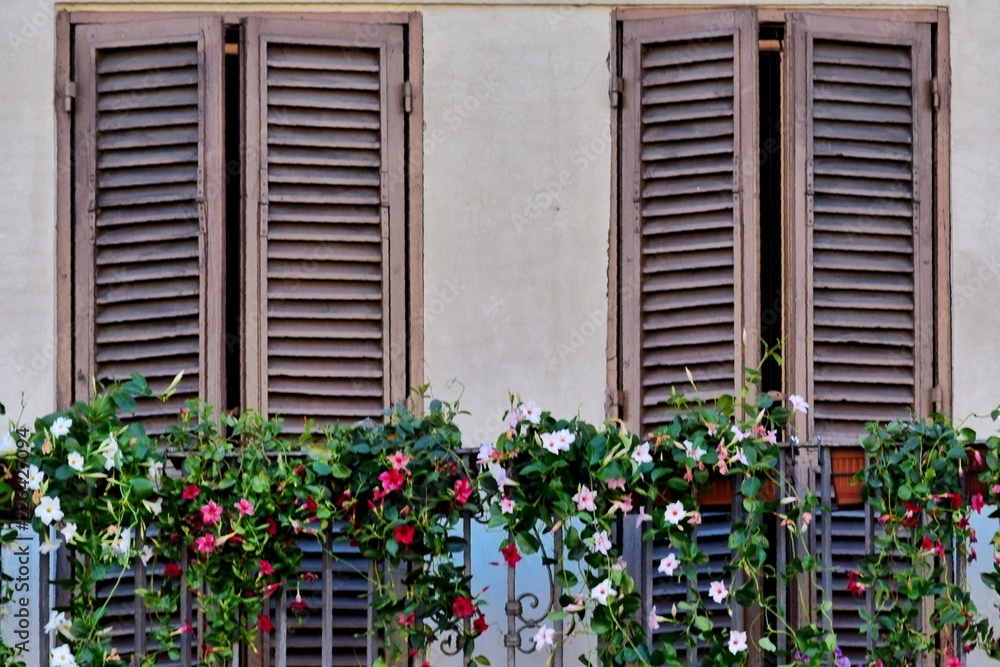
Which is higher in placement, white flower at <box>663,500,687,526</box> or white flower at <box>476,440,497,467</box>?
white flower at <box>476,440,497,467</box>

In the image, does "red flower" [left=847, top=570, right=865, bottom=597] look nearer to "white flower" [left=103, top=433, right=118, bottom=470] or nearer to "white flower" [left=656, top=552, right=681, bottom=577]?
"white flower" [left=656, top=552, right=681, bottom=577]

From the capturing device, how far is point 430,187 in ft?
23.1

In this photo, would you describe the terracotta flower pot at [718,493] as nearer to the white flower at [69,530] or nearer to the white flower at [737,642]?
the white flower at [737,642]

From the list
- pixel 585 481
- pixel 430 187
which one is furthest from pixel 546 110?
pixel 585 481

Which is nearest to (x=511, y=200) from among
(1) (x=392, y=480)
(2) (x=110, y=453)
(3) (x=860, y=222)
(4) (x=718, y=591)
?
(3) (x=860, y=222)

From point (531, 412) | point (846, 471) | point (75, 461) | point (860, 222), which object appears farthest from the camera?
point (860, 222)

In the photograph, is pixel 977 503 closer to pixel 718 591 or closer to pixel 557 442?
pixel 718 591

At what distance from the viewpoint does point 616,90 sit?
23.1ft

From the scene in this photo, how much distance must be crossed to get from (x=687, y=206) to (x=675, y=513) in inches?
53.1

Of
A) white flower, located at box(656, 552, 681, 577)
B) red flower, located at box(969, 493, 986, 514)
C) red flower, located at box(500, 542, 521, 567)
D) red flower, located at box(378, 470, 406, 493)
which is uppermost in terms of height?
red flower, located at box(378, 470, 406, 493)

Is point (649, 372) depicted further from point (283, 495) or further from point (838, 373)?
point (283, 495)

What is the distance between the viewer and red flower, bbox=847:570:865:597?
612 cm

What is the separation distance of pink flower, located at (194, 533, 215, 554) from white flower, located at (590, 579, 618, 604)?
1.09m

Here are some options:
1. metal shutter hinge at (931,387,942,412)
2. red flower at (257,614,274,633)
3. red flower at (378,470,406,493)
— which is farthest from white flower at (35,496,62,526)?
metal shutter hinge at (931,387,942,412)
